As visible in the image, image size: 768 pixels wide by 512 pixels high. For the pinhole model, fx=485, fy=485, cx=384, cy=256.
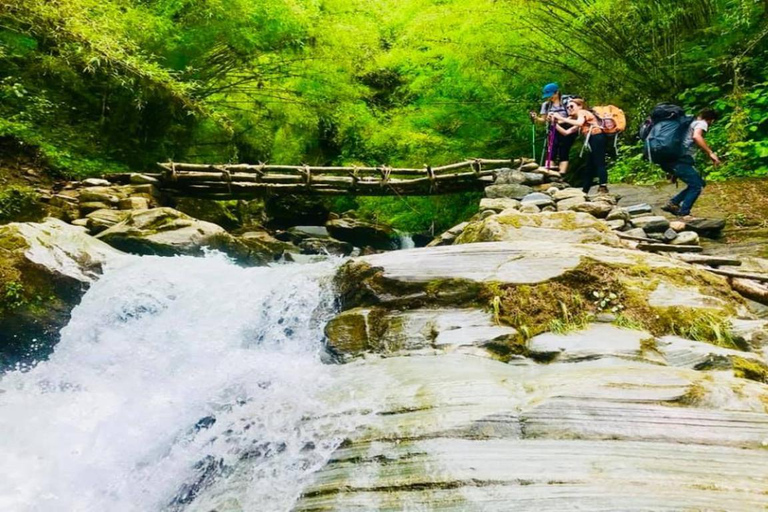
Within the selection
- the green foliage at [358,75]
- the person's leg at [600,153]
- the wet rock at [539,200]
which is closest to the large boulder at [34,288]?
the green foliage at [358,75]

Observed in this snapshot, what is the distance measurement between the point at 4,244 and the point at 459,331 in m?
5.10

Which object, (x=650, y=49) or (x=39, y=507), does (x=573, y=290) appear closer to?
(x=39, y=507)

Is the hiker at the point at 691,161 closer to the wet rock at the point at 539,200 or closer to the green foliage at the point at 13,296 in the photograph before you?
the wet rock at the point at 539,200

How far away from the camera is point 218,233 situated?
8250 mm

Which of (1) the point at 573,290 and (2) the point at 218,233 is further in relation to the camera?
(2) the point at 218,233

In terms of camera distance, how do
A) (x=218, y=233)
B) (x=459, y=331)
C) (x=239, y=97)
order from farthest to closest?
(x=239, y=97), (x=218, y=233), (x=459, y=331)

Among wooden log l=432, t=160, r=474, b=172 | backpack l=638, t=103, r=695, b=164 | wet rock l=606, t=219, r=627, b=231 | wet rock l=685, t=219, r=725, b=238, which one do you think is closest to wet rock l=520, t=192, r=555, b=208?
wet rock l=606, t=219, r=627, b=231

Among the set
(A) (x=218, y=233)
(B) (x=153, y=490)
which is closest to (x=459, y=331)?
(B) (x=153, y=490)

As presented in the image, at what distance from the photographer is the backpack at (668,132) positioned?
6.05m

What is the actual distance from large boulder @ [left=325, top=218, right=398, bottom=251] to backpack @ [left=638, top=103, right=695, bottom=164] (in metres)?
7.25

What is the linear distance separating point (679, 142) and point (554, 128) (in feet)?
8.01

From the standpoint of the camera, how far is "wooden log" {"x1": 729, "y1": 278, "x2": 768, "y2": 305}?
420cm

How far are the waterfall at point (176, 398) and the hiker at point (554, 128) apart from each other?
4.75 m

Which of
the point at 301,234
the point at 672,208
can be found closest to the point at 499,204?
the point at 672,208
